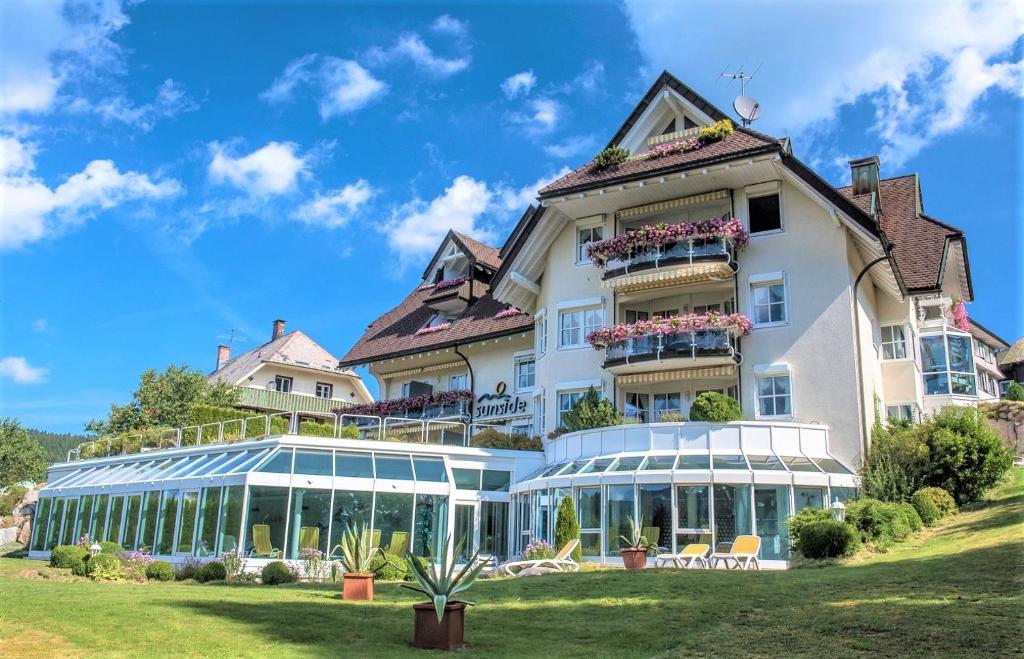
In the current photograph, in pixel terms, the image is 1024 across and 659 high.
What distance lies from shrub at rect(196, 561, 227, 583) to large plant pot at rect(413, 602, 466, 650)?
13.2 metres

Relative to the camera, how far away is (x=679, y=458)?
26.6 metres

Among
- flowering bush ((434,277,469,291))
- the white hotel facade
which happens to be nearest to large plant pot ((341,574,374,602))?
the white hotel facade

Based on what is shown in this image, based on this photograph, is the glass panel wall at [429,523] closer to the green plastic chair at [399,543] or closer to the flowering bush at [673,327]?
the green plastic chair at [399,543]

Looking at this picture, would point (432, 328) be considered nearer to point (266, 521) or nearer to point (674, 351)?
point (674, 351)

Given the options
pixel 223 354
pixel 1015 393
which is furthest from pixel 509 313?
pixel 223 354

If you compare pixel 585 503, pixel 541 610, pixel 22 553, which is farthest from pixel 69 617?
pixel 22 553

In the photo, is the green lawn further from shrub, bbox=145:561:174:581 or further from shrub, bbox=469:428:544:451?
shrub, bbox=469:428:544:451

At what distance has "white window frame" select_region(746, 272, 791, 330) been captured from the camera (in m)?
29.8

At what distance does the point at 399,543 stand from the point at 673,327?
11.7 m

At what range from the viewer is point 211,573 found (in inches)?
941

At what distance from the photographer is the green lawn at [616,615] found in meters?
12.0

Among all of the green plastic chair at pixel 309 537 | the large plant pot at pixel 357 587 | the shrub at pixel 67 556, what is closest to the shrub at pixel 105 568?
the shrub at pixel 67 556

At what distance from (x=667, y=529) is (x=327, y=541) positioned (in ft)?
34.5

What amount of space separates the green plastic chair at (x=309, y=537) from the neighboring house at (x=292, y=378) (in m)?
25.9
